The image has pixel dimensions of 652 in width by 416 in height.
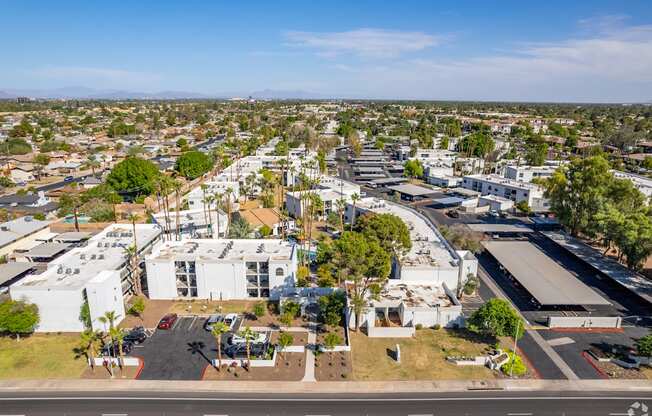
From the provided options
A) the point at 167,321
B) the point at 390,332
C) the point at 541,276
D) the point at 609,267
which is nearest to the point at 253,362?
the point at 167,321

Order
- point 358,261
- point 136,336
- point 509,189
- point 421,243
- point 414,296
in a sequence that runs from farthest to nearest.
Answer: point 509,189 < point 421,243 < point 414,296 < point 136,336 < point 358,261

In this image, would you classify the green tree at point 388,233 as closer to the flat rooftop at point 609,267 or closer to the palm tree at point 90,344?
the flat rooftop at point 609,267

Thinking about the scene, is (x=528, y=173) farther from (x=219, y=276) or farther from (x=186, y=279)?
(x=186, y=279)

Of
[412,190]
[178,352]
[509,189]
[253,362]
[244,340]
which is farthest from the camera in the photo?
[412,190]

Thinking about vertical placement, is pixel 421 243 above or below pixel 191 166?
below

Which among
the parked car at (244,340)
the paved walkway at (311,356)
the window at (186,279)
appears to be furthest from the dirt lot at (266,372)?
the window at (186,279)

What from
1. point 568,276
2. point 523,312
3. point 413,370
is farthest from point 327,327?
point 568,276

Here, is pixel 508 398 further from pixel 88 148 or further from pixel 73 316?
pixel 88 148
